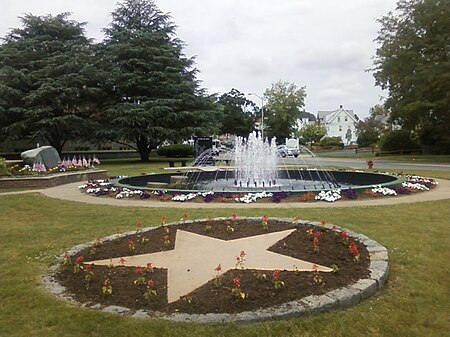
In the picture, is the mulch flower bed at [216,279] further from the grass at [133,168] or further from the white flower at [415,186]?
the grass at [133,168]

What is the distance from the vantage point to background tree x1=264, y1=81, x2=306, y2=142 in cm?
6475

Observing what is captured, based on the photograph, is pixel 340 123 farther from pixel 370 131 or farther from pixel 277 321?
pixel 277 321

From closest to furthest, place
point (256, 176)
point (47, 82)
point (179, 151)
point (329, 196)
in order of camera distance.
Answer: point (329, 196)
point (256, 176)
point (47, 82)
point (179, 151)

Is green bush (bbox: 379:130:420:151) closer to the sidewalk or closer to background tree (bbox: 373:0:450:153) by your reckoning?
background tree (bbox: 373:0:450:153)

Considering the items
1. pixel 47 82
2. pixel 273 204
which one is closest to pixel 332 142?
pixel 47 82

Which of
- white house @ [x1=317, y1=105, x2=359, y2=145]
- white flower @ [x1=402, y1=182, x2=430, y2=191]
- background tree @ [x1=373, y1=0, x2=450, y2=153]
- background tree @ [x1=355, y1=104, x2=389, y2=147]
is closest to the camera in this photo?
white flower @ [x1=402, y1=182, x2=430, y2=191]

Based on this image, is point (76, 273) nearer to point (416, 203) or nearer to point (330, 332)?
point (330, 332)

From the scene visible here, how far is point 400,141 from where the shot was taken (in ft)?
128

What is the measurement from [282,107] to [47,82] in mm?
41879

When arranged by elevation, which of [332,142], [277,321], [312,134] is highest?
[312,134]

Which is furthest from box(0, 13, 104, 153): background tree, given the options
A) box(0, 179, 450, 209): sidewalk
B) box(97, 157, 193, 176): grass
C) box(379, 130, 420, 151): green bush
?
box(379, 130, 420, 151): green bush

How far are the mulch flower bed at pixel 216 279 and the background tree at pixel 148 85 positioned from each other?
24.9m

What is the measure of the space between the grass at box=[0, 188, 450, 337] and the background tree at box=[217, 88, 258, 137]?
65.0m

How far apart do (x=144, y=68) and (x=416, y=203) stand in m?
26.9
